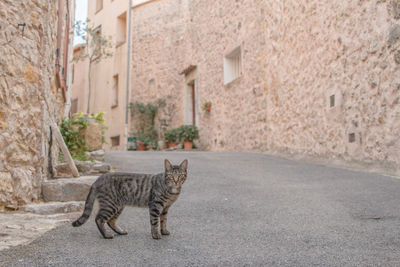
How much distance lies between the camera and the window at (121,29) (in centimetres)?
1905

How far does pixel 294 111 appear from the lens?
9109 mm

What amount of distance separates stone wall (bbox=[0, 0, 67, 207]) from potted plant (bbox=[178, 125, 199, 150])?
991cm

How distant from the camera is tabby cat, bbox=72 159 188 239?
319 cm

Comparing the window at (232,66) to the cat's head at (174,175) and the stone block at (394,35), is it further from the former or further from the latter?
the cat's head at (174,175)

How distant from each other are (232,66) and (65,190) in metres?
9.22

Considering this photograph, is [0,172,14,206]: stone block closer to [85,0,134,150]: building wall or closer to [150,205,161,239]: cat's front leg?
[150,205,161,239]: cat's front leg

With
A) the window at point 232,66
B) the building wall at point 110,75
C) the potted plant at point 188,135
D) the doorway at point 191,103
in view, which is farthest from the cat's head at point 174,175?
the building wall at point 110,75

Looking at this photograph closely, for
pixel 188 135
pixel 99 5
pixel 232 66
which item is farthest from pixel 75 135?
pixel 99 5

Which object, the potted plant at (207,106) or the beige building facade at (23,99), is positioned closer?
the beige building facade at (23,99)

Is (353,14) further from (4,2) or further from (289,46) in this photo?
(4,2)

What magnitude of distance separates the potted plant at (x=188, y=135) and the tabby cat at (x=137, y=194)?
11.2 metres

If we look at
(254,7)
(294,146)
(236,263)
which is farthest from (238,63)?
(236,263)

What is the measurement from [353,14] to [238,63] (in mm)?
6083

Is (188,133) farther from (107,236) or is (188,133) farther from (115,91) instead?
(107,236)
